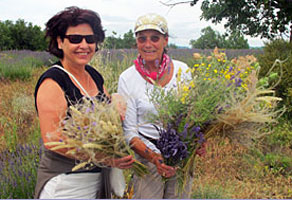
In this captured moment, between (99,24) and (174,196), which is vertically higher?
(99,24)

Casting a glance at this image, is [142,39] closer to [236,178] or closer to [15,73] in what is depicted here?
[236,178]

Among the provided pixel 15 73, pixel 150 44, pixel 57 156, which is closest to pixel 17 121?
pixel 57 156

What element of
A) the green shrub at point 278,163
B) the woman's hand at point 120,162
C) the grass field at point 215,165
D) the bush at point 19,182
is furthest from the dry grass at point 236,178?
the woman's hand at point 120,162

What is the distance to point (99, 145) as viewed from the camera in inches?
60.9

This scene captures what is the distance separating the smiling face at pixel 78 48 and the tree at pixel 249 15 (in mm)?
9015

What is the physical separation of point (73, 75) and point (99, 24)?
361mm

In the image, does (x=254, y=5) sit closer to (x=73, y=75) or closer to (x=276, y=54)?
(x=276, y=54)

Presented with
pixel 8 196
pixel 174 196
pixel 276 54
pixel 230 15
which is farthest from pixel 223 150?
pixel 230 15

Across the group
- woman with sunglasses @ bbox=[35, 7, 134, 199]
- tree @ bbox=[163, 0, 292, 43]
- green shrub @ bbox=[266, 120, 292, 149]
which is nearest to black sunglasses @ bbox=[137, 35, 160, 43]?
woman with sunglasses @ bbox=[35, 7, 134, 199]

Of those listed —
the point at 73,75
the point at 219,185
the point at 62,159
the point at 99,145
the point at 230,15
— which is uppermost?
the point at 230,15

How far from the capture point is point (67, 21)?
1.86 metres

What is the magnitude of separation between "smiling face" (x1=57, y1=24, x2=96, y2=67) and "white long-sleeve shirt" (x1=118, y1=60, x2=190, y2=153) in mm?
315

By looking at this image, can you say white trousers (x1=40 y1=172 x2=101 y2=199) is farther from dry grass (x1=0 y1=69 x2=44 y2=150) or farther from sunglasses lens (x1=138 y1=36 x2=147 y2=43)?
dry grass (x1=0 y1=69 x2=44 y2=150)

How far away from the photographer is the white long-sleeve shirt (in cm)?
200
